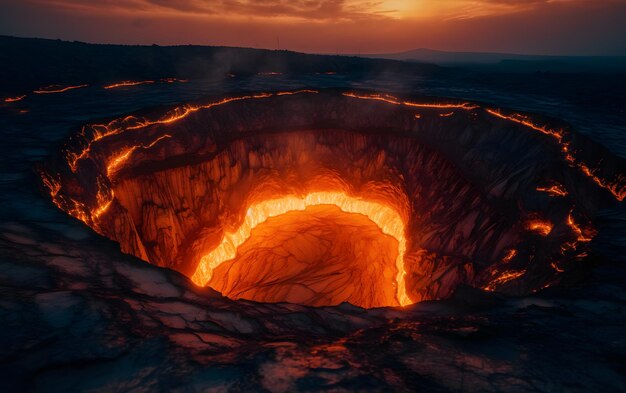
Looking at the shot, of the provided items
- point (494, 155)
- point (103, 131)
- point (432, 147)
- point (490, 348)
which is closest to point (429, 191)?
point (432, 147)

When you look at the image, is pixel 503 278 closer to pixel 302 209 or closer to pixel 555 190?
pixel 555 190

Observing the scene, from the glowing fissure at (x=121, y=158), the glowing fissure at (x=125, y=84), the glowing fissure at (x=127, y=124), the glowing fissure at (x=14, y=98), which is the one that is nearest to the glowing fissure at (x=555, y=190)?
the glowing fissure at (x=127, y=124)

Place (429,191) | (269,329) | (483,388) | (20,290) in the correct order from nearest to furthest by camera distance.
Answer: (483,388), (20,290), (269,329), (429,191)

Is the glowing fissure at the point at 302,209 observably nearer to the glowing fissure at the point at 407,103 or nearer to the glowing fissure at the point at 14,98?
the glowing fissure at the point at 407,103

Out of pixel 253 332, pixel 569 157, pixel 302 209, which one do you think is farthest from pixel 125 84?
pixel 569 157

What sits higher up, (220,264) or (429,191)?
(429,191)

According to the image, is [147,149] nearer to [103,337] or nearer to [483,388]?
[103,337]

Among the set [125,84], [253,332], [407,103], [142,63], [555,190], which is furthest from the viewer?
[142,63]
